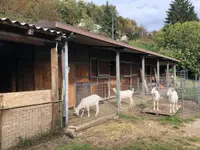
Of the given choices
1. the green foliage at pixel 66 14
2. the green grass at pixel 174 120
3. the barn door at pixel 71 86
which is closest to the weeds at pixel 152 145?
the green grass at pixel 174 120

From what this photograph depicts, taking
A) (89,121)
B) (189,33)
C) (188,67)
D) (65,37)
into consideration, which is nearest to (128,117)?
(89,121)

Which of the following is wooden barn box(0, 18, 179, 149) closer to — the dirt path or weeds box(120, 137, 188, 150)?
weeds box(120, 137, 188, 150)

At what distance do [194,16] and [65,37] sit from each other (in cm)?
4469

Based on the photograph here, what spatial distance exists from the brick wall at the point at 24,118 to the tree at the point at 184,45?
2152cm

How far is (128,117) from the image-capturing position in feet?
25.0

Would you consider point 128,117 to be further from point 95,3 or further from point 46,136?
point 95,3

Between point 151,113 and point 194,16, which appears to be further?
point 194,16

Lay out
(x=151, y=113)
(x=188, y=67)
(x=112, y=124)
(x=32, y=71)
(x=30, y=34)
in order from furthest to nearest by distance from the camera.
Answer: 1. (x=188, y=67)
2. (x=151, y=113)
3. (x=32, y=71)
4. (x=112, y=124)
5. (x=30, y=34)

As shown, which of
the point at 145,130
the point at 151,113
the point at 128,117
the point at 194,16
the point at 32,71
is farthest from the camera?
the point at 194,16

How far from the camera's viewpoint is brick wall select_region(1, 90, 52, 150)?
13.9 feet

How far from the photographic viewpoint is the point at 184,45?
25.2m

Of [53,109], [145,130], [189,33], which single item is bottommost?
[145,130]

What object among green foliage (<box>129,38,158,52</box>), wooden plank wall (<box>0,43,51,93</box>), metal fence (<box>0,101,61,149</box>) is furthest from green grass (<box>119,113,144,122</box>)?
green foliage (<box>129,38,158,52</box>)

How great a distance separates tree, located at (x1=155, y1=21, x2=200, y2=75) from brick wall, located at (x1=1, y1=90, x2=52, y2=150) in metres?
21.5
